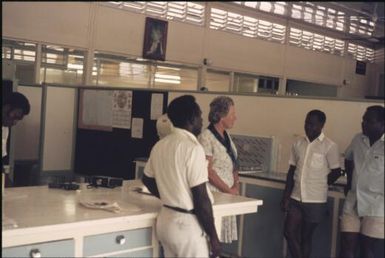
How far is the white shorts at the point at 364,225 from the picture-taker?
272 cm

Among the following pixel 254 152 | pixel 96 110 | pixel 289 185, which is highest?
pixel 96 110

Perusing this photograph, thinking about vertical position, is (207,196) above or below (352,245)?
above

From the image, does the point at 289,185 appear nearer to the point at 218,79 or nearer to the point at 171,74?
the point at 218,79

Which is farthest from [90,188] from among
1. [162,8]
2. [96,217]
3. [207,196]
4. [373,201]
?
[162,8]

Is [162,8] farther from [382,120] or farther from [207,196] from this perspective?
[382,120]

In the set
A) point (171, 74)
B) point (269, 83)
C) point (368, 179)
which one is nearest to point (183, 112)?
point (171, 74)

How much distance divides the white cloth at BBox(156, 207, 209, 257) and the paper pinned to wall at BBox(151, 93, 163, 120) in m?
2.63

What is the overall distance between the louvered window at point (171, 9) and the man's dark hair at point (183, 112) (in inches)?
48.0

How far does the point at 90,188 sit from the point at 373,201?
1.44 metres

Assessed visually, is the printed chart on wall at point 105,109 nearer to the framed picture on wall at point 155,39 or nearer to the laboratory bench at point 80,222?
the laboratory bench at point 80,222

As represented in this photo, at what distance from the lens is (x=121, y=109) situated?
5035 millimetres

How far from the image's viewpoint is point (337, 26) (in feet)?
2.81

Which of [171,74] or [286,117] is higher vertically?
[171,74]

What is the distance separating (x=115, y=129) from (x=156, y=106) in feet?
1.95
